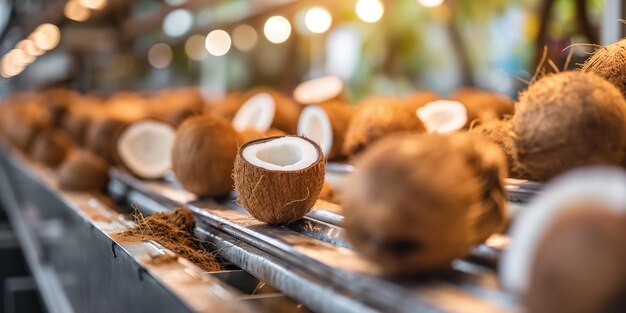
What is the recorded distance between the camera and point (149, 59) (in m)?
9.58

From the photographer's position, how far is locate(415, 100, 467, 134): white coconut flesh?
1.79 m

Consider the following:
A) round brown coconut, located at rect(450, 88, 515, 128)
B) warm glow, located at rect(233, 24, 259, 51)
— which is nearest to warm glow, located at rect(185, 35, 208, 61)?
warm glow, located at rect(233, 24, 259, 51)

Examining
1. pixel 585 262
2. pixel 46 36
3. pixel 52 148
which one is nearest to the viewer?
pixel 585 262

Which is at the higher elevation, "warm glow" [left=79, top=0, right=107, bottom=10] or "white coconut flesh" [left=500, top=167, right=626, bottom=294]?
"warm glow" [left=79, top=0, right=107, bottom=10]

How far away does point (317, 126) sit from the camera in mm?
2102

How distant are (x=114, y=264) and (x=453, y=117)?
3.01 ft

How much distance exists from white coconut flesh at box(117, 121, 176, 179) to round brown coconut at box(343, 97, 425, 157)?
81 centimetres

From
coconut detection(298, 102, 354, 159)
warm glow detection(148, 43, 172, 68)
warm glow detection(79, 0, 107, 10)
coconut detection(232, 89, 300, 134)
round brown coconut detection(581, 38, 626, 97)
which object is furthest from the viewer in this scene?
warm glow detection(148, 43, 172, 68)

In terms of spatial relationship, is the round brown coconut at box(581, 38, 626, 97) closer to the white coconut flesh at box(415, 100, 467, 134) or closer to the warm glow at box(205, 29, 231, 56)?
the white coconut flesh at box(415, 100, 467, 134)

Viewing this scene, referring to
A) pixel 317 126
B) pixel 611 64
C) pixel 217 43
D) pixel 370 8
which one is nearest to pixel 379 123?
pixel 317 126

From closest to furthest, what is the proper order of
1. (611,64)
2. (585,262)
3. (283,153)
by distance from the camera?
(585,262) < (611,64) < (283,153)

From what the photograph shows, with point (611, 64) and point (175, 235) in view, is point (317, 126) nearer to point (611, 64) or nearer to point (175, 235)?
point (175, 235)

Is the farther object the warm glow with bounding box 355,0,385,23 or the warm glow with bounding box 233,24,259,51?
the warm glow with bounding box 233,24,259,51

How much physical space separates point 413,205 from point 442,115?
115 cm
